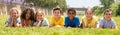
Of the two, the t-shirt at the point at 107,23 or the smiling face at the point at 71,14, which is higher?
the smiling face at the point at 71,14

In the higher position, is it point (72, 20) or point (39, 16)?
point (39, 16)

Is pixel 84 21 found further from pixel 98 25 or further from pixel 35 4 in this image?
pixel 35 4

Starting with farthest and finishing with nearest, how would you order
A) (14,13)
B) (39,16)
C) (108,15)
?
1. (39,16)
2. (108,15)
3. (14,13)

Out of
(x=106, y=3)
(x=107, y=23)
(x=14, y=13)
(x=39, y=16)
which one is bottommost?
(x=106, y=3)

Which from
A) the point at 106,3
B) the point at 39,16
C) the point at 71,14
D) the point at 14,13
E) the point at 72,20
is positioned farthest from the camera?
the point at 106,3

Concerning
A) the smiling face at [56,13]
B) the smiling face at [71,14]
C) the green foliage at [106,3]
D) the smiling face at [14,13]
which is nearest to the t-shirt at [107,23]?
Result: the smiling face at [71,14]

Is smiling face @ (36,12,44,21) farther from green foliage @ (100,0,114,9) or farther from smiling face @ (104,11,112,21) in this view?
green foliage @ (100,0,114,9)

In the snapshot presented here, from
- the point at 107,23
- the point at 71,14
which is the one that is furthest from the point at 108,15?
the point at 71,14

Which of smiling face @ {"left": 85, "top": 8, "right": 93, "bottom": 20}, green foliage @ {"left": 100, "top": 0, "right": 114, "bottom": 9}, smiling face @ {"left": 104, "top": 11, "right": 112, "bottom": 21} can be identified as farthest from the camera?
green foliage @ {"left": 100, "top": 0, "right": 114, "bottom": 9}

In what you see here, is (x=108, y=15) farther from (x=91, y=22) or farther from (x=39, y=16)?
(x=39, y=16)

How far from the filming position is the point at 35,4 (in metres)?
63.6

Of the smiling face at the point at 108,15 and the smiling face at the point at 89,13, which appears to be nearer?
the smiling face at the point at 108,15

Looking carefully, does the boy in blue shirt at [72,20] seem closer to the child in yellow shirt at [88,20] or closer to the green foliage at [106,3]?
the child in yellow shirt at [88,20]

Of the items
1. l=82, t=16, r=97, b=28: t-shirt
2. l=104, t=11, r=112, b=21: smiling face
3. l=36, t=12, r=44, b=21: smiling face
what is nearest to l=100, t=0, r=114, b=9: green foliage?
l=82, t=16, r=97, b=28: t-shirt
